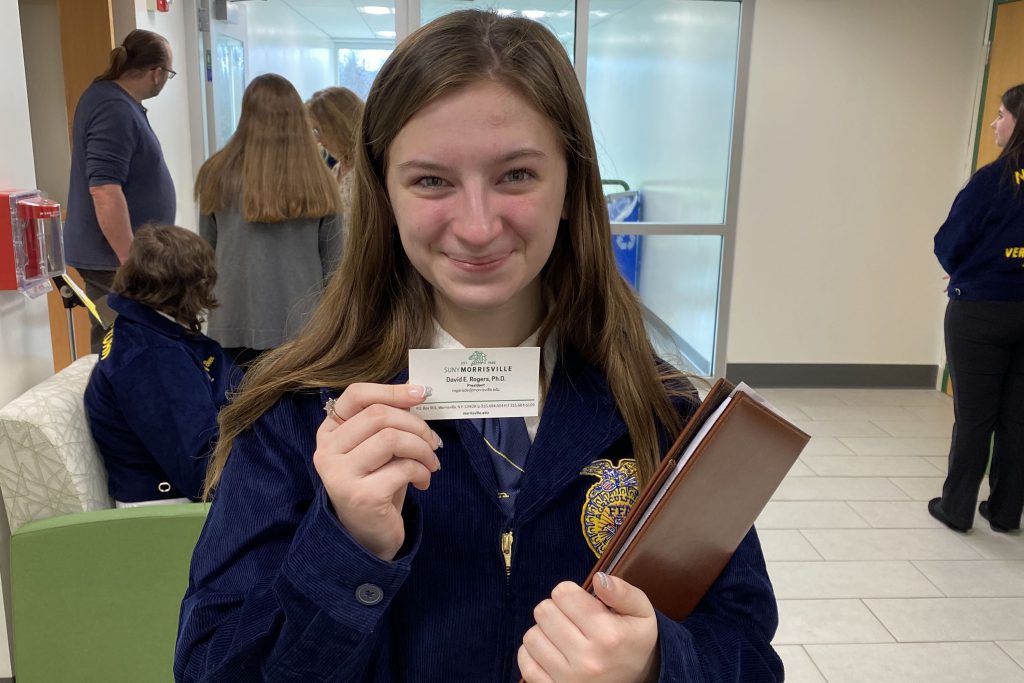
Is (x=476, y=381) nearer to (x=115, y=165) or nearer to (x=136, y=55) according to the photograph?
(x=115, y=165)

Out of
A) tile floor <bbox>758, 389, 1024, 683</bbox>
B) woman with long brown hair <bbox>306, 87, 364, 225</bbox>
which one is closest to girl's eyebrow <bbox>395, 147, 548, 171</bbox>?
tile floor <bbox>758, 389, 1024, 683</bbox>

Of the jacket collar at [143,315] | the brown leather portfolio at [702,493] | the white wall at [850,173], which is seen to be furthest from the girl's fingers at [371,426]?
the white wall at [850,173]

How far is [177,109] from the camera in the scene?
5004 millimetres

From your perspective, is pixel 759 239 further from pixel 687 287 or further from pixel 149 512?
pixel 149 512

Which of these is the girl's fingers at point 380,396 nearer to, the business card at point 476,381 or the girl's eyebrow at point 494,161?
the business card at point 476,381

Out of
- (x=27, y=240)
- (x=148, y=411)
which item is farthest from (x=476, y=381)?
(x=27, y=240)

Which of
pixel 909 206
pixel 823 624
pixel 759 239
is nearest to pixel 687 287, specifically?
pixel 759 239

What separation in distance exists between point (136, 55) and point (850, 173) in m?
4.19

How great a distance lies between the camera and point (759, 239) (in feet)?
18.1

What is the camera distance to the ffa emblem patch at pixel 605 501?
100 centimetres

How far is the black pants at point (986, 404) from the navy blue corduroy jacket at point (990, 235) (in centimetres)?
7

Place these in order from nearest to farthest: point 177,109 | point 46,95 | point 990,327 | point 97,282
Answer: point 990,327, point 97,282, point 46,95, point 177,109

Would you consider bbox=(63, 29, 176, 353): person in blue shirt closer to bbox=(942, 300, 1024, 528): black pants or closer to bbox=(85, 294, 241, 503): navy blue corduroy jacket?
bbox=(85, 294, 241, 503): navy blue corduroy jacket

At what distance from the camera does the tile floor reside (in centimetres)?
275
